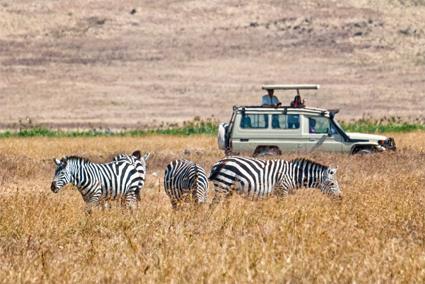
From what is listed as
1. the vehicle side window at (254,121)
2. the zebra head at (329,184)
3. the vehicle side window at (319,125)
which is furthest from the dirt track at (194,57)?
the zebra head at (329,184)

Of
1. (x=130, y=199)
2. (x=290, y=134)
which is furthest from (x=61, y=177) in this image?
(x=290, y=134)

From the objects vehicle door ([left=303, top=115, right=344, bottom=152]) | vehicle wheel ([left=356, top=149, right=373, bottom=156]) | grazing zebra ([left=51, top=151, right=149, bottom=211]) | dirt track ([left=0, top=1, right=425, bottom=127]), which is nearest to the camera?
grazing zebra ([left=51, top=151, right=149, bottom=211])

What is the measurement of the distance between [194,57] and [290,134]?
67146mm

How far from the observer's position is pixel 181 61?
95250mm

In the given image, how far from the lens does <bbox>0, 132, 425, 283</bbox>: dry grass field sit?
356 inches

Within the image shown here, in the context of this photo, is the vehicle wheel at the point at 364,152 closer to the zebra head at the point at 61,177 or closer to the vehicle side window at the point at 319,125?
the vehicle side window at the point at 319,125

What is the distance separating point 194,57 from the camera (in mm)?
96312

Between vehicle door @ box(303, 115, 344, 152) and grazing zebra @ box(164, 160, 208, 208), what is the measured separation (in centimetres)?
1193

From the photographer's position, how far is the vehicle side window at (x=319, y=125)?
29.5 metres

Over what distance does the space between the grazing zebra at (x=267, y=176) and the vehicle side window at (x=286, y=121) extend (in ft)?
38.5

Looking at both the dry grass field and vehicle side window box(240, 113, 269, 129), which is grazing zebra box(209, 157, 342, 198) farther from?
vehicle side window box(240, 113, 269, 129)

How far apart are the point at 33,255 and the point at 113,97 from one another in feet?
245

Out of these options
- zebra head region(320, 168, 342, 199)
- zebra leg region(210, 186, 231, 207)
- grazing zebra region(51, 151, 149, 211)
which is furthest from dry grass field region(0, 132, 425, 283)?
grazing zebra region(51, 151, 149, 211)

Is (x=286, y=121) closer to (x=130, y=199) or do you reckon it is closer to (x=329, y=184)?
(x=329, y=184)
